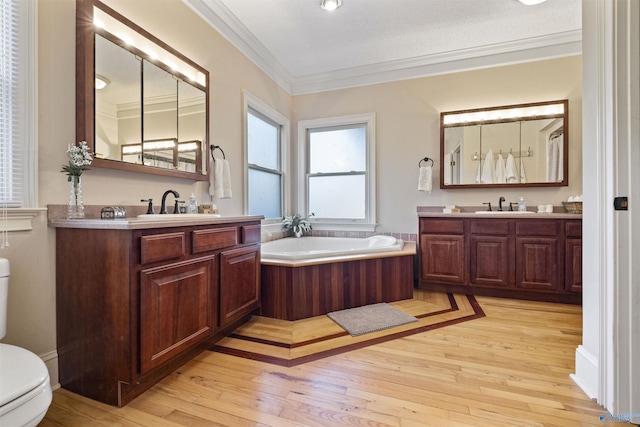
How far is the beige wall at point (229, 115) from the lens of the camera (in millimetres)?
1485

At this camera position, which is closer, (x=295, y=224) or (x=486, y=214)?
(x=486, y=214)

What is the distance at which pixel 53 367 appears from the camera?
1.53 m

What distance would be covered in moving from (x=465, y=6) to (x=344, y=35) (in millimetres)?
1124

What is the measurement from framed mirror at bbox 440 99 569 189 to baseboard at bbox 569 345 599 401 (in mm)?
2235

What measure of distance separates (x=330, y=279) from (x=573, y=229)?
235 centimetres

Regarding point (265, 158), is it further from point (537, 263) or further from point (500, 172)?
A: point (537, 263)

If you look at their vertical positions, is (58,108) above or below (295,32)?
below

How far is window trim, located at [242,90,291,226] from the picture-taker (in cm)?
311

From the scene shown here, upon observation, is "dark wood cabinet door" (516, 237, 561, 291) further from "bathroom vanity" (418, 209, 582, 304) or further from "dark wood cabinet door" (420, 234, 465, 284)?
"dark wood cabinet door" (420, 234, 465, 284)

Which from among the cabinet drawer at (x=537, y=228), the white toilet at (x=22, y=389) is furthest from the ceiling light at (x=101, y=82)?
the cabinet drawer at (x=537, y=228)

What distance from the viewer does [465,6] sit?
2668mm

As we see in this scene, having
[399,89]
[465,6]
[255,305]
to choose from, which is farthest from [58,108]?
[399,89]

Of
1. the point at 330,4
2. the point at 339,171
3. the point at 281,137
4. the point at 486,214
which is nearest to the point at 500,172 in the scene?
the point at 486,214

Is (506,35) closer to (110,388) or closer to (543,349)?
(543,349)
